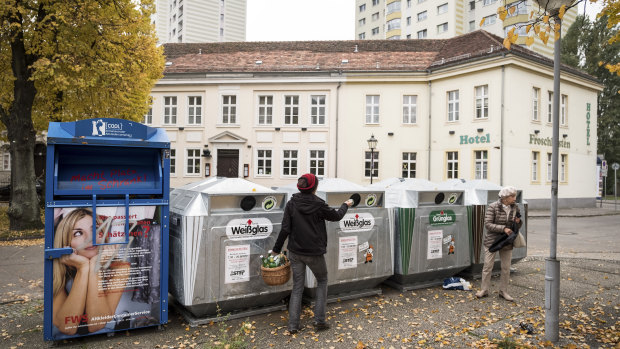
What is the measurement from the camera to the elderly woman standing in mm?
5566

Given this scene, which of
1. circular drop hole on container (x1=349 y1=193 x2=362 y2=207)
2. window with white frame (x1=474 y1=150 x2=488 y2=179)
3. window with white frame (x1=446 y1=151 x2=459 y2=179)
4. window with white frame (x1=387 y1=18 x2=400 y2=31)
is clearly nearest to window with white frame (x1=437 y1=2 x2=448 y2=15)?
window with white frame (x1=387 y1=18 x2=400 y2=31)

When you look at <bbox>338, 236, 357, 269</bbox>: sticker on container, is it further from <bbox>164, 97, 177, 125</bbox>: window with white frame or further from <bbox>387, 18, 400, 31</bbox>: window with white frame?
<bbox>387, 18, 400, 31</bbox>: window with white frame

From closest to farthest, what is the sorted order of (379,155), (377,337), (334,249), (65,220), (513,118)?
1. (65,220)
2. (377,337)
3. (334,249)
4. (513,118)
5. (379,155)

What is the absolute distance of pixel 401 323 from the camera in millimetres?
4734

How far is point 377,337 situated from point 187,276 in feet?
6.73

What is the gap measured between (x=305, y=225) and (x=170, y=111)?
23.9 m

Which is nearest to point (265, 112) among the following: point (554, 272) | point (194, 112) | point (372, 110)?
point (194, 112)

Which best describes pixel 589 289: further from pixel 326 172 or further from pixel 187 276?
pixel 326 172

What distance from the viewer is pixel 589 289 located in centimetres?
625

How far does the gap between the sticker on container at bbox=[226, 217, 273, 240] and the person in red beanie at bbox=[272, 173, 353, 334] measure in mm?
336

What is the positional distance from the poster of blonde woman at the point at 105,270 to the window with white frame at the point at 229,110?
21.9 meters

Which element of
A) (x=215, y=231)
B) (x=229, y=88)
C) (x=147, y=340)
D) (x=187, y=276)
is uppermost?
(x=229, y=88)

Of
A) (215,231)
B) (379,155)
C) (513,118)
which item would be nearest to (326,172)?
(379,155)

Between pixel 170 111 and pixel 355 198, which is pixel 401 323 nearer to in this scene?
pixel 355 198
